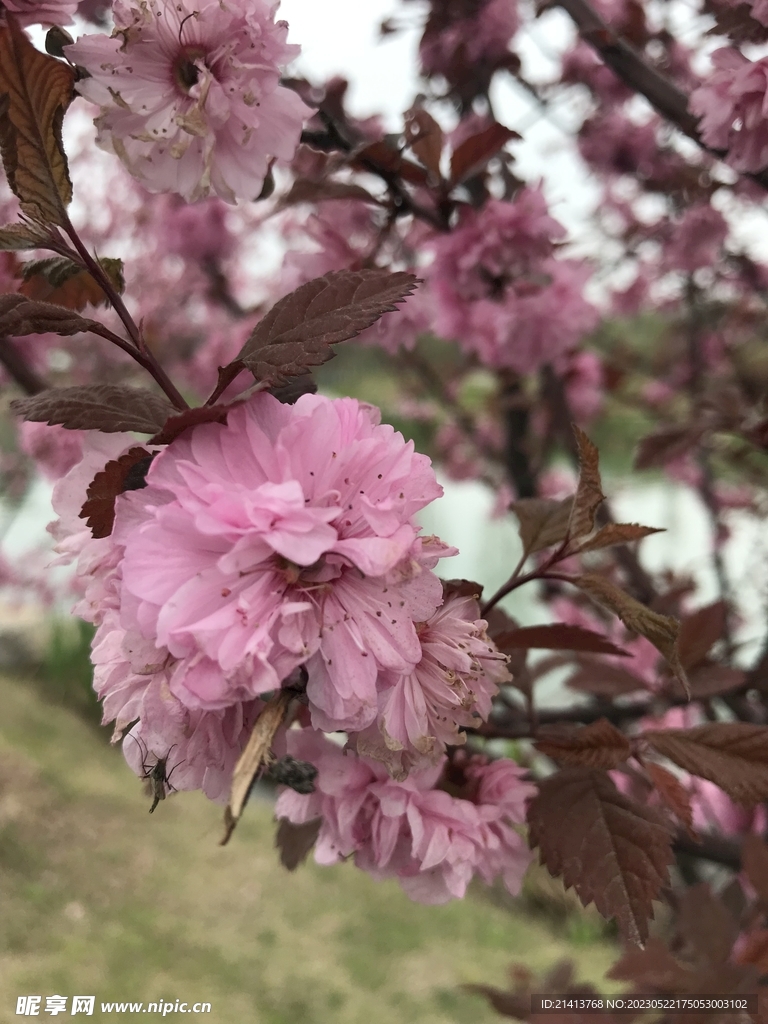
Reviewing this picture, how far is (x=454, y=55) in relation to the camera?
2.28 feet

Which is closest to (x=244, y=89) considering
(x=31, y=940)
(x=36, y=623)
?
(x=31, y=940)

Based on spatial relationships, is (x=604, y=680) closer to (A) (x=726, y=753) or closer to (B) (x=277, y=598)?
(A) (x=726, y=753)

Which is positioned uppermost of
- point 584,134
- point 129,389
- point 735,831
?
point 584,134

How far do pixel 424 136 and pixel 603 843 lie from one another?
42 cm

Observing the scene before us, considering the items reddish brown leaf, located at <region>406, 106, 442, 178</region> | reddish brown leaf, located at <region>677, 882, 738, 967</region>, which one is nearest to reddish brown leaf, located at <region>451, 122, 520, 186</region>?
reddish brown leaf, located at <region>406, 106, 442, 178</region>

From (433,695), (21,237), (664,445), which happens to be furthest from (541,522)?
(664,445)

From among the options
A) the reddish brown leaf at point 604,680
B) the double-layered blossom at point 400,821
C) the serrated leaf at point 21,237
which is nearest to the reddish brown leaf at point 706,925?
the reddish brown leaf at point 604,680

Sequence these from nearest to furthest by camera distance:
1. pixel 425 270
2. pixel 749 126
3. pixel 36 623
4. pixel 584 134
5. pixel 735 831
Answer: pixel 749 126, pixel 425 270, pixel 735 831, pixel 584 134, pixel 36 623

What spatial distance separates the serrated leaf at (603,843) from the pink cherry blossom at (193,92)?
0.33 meters

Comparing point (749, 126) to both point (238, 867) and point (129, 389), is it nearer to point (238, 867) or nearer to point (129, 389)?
point (129, 389)

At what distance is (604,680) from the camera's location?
58 cm

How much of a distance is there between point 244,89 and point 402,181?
191mm

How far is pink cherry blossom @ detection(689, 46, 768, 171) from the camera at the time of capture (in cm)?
37

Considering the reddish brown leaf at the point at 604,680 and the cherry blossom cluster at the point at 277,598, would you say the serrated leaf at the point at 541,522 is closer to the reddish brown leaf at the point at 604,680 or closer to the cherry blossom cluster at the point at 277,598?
the cherry blossom cluster at the point at 277,598
